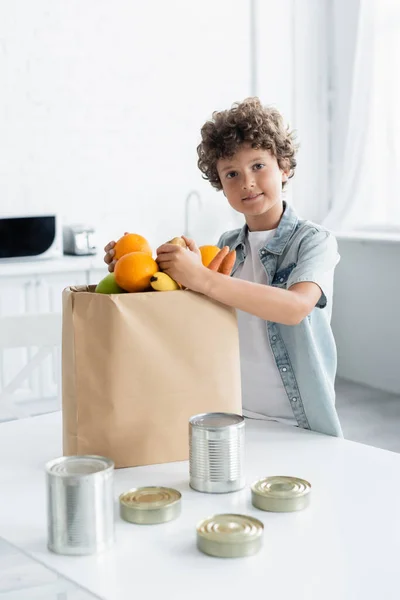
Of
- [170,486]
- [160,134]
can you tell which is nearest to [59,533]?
[170,486]

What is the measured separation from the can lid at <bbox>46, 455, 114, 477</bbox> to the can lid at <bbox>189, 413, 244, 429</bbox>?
15 centimetres

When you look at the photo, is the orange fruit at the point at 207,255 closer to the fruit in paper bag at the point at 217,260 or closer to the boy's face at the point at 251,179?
the fruit in paper bag at the point at 217,260

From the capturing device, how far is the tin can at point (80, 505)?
2.62 feet

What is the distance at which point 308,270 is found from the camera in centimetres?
132

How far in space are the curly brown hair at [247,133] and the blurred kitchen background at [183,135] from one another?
77.7 inches

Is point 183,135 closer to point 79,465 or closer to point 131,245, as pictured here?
point 131,245

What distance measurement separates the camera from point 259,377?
1.41 meters

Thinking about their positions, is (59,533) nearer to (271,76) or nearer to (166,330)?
(166,330)

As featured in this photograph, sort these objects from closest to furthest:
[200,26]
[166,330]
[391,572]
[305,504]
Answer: [391,572], [305,504], [166,330], [200,26]

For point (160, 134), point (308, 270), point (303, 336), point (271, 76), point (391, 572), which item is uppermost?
point (271, 76)

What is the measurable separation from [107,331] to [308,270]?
41 centimetres

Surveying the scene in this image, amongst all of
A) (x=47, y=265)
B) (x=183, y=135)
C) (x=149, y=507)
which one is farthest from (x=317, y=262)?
(x=183, y=135)

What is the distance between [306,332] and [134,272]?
38 cm

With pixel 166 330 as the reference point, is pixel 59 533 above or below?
below
